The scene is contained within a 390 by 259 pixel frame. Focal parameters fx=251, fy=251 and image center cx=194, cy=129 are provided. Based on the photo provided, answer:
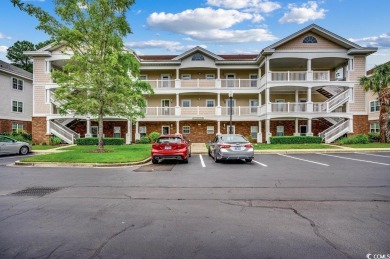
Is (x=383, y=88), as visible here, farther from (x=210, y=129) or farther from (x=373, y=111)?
(x=210, y=129)

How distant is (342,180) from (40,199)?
9255 millimetres

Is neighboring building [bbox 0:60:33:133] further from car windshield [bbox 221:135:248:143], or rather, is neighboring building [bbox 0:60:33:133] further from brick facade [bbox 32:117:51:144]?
car windshield [bbox 221:135:248:143]

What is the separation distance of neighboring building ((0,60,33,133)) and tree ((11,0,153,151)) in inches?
634

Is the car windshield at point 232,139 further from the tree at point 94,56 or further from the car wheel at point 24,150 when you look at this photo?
the car wheel at point 24,150

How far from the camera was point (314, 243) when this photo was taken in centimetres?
377

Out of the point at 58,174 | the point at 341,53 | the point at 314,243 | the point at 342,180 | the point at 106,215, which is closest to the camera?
the point at 314,243

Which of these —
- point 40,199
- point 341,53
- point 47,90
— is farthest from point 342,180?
point 47,90

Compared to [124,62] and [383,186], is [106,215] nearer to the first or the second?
[383,186]

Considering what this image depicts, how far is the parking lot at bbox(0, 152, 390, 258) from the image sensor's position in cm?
361

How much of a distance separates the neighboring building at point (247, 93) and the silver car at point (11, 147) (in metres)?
7.29

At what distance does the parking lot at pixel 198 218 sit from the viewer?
142 inches

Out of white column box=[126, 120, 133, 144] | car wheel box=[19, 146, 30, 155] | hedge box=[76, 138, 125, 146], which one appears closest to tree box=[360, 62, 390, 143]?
white column box=[126, 120, 133, 144]

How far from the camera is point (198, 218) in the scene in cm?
489

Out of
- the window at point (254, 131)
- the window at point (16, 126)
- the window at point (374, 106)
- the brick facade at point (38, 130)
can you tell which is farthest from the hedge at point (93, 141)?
the window at point (374, 106)
